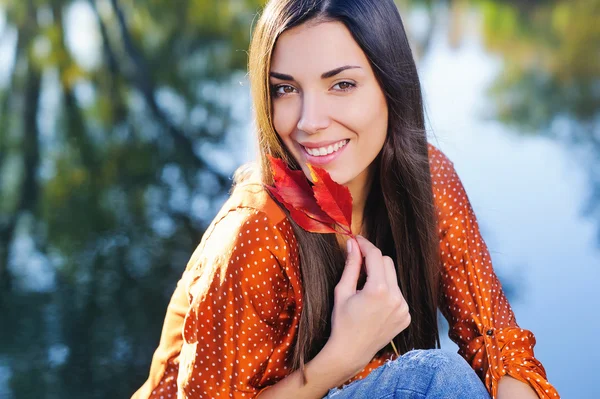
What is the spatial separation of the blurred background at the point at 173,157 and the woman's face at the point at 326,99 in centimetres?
27

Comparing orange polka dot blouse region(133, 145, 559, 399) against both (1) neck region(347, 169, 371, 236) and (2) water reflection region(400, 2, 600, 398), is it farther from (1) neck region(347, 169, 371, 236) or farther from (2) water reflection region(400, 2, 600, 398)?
(2) water reflection region(400, 2, 600, 398)

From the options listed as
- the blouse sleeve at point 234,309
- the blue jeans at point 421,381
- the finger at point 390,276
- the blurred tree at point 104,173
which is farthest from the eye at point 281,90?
the blurred tree at point 104,173

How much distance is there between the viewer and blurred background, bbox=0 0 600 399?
2359mm

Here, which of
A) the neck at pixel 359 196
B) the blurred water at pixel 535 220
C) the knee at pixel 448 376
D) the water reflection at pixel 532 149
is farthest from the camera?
the water reflection at pixel 532 149

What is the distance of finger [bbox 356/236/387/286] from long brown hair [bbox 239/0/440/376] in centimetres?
7

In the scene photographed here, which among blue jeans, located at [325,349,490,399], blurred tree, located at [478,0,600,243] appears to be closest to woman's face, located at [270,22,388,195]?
blue jeans, located at [325,349,490,399]

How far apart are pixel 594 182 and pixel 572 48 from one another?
1.79m

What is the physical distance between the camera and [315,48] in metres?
1.27

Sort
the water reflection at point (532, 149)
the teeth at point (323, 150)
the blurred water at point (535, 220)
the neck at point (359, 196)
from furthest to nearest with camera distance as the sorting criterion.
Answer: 1. the water reflection at point (532, 149)
2. the blurred water at point (535, 220)
3. the neck at point (359, 196)
4. the teeth at point (323, 150)

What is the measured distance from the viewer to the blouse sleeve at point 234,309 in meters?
1.24

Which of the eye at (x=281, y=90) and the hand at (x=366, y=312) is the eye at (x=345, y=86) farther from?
the hand at (x=366, y=312)

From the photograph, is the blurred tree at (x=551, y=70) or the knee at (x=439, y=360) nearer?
the knee at (x=439, y=360)

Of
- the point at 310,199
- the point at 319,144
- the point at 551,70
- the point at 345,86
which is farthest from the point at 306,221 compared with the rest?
the point at 551,70

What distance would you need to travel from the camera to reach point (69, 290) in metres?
2.60
